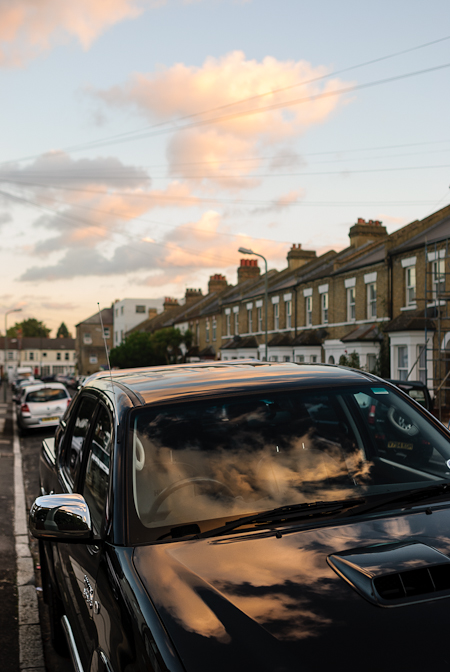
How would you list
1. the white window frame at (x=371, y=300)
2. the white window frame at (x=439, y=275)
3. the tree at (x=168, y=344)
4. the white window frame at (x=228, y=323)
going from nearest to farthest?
the white window frame at (x=439, y=275), the white window frame at (x=371, y=300), the white window frame at (x=228, y=323), the tree at (x=168, y=344)

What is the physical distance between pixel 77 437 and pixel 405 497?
2.32 meters

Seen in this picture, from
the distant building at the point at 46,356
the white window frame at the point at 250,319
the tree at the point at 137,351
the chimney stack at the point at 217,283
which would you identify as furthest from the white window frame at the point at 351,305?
the distant building at the point at 46,356

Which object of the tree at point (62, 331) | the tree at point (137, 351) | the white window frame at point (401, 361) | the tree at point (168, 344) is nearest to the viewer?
the white window frame at point (401, 361)

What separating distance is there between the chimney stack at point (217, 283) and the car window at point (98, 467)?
63071mm

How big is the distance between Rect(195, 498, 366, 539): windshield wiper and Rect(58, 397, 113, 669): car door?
52 cm

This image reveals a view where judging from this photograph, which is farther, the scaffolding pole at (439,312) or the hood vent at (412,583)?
the scaffolding pole at (439,312)

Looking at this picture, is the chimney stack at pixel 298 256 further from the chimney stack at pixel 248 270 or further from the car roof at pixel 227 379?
the car roof at pixel 227 379

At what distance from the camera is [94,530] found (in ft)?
8.75

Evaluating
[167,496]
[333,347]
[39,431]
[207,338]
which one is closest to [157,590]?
[167,496]

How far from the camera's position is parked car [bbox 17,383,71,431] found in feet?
64.1

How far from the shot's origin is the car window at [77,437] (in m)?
3.69

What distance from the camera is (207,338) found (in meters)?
57.7

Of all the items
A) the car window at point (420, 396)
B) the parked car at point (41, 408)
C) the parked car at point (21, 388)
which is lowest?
the parked car at point (21, 388)

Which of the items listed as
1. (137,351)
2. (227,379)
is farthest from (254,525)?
(137,351)
